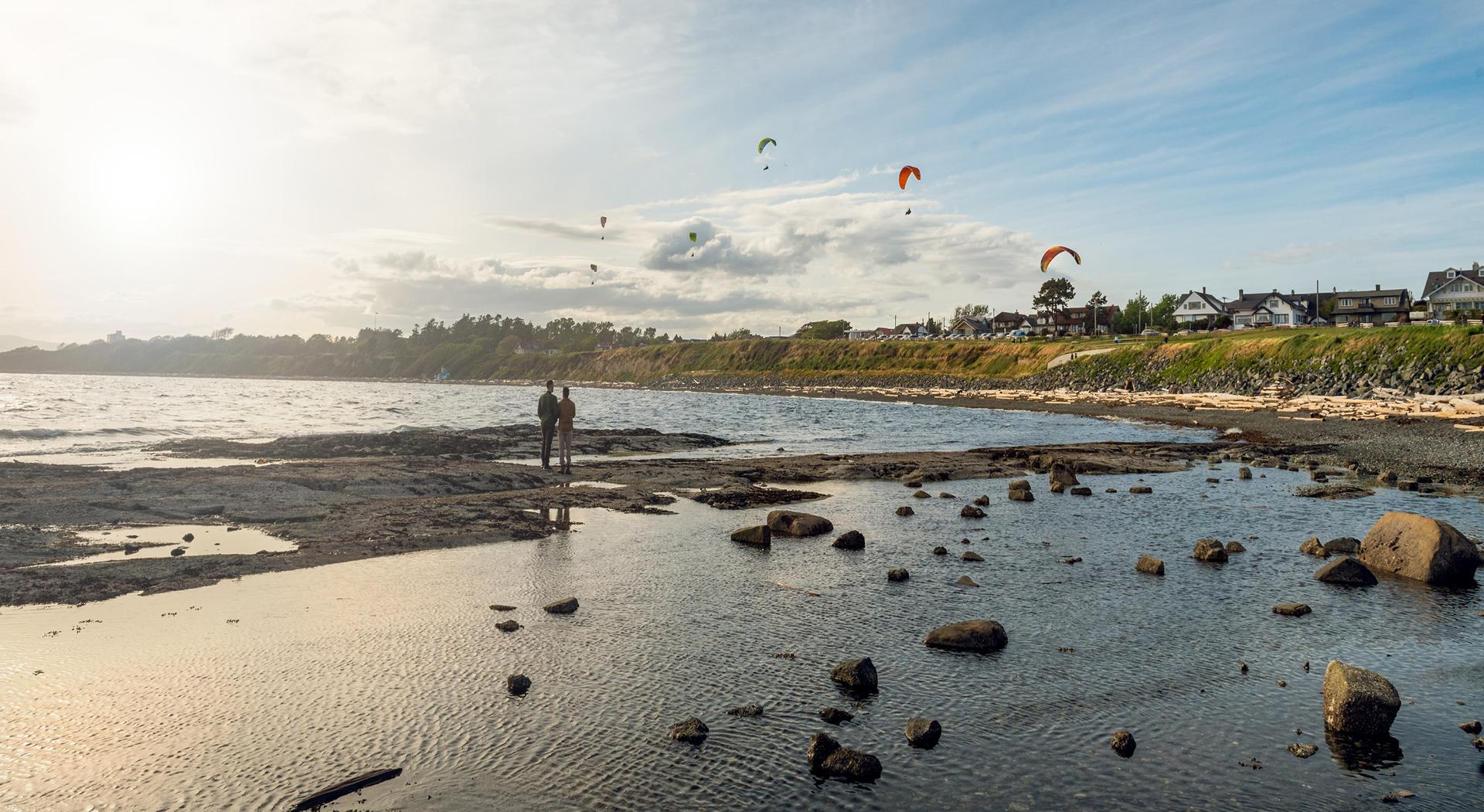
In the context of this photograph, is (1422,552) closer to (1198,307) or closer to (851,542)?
(851,542)

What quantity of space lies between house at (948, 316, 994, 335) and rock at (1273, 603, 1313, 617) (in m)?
180

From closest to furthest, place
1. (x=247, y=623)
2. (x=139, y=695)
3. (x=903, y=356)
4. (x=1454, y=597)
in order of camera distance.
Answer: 1. (x=139, y=695)
2. (x=247, y=623)
3. (x=1454, y=597)
4. (x=903, y=356)

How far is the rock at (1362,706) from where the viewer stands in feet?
25.9

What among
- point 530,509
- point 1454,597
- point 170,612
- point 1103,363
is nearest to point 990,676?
point 1454,597

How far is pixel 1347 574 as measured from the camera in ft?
44.5

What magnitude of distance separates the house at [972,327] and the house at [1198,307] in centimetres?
4509

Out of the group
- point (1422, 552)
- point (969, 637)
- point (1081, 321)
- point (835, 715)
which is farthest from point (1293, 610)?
point (1081, 321)

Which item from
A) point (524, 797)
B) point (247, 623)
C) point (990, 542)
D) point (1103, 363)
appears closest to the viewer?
point (524, 797)

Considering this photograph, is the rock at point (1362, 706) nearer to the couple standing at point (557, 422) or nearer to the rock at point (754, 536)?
the rock at point (754, 536)

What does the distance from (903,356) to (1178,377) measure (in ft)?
216

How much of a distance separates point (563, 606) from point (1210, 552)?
38.6ft

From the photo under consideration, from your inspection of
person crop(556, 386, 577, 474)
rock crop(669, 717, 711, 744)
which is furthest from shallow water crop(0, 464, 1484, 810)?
person crop(556, 386, 577, 474)

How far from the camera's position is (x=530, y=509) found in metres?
21.3

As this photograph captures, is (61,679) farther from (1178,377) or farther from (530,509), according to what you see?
(1178,377)
